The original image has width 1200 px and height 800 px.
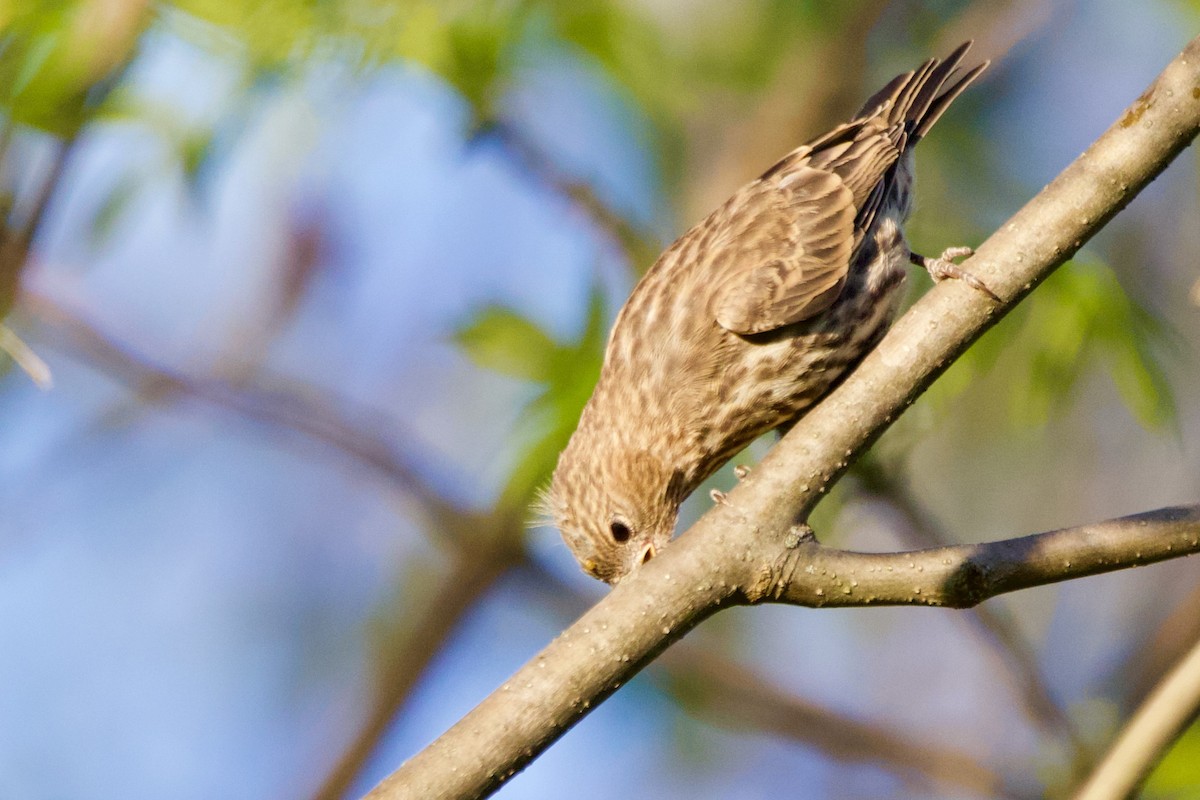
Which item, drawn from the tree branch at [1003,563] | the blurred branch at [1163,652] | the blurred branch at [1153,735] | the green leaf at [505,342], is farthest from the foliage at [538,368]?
the blurred branch at [1163,652]

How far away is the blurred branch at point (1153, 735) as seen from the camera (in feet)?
10.3

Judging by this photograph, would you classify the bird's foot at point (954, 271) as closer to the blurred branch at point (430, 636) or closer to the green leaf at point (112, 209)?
the blurred branch at point (430, 636)

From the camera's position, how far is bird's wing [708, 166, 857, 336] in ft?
13.1

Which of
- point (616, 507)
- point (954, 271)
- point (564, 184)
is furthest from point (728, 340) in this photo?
point (954, 271)

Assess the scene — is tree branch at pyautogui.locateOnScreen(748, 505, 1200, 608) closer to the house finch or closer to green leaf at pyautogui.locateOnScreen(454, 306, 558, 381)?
the house finch

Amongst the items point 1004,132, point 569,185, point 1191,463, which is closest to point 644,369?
point 569,185

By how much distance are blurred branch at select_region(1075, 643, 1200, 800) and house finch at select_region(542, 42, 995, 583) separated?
130 cm

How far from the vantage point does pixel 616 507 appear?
4.10 m

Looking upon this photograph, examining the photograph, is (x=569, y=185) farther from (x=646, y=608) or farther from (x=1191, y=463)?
(x=1191, y=463)

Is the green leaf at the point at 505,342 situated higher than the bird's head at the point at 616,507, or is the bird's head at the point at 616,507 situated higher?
the green leaf at the point at 505,342

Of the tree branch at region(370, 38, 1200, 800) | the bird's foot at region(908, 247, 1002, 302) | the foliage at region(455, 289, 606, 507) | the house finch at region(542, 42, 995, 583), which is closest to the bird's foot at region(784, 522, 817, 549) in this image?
the tree branch at region(370, 38, 1200, 800)

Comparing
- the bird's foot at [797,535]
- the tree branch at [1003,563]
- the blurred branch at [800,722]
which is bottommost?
the blurred branch at [800,722]

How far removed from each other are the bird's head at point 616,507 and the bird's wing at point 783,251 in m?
0.57

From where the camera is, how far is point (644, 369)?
417 cm
